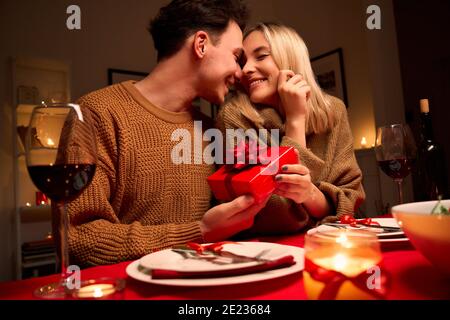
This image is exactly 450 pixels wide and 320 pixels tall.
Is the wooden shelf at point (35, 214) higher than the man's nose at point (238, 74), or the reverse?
the man's nose at point (238, 74)

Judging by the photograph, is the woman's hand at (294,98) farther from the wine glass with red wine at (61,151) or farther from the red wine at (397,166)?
the wine glass with red wine at (61,151)

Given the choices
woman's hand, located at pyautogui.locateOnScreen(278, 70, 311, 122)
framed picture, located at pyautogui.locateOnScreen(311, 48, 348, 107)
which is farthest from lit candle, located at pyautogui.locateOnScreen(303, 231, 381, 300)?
framed picture, located at pyautogui.locateOnScreen(311, 48, 348, 107)

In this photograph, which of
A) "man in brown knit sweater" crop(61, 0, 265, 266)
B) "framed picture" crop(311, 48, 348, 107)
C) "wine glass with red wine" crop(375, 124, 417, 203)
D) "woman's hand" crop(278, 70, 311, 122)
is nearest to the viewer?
"man in brown knit sweater" crop(61, 0, 265, 266)

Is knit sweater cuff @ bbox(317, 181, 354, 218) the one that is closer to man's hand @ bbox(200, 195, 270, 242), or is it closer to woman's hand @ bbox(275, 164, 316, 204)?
woman's hand @ bbox(275, 164, 316, 204)

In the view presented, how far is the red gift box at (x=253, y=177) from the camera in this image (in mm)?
751

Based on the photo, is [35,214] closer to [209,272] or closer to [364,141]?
[364,141]

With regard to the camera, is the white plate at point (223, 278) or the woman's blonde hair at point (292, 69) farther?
the woman's blonde hair at point (292, 69)

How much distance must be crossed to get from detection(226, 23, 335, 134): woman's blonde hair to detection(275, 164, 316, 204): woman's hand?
1.70 ft

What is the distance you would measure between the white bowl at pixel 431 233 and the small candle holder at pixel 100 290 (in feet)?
1.16

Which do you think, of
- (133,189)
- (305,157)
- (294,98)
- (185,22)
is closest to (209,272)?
(133,189)

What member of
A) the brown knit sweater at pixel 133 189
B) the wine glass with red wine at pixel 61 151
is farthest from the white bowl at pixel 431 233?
the brown knit sweater at pixel 133 189

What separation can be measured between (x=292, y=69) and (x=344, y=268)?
119 centimetres

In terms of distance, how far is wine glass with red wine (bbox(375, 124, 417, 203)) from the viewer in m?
0.98

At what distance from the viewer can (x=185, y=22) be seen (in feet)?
4.24
